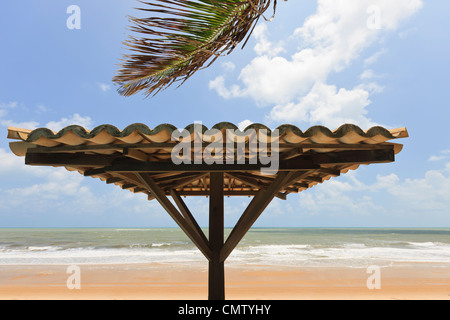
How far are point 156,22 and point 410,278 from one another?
14152mm

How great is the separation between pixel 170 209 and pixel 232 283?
9060mm

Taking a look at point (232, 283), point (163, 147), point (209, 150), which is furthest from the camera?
point (232, 283)

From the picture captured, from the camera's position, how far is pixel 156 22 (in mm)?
2529

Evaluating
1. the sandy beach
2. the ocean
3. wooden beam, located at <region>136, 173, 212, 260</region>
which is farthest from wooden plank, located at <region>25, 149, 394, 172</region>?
the ocean

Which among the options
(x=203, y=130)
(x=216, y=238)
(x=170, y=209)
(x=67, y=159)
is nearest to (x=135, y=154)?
(x=67, y=159)

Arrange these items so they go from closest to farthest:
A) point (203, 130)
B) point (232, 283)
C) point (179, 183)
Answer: point (203, 130)
point (179, 183)
point (232, 283)

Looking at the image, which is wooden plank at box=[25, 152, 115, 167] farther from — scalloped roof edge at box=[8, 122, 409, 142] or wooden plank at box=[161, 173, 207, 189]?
wooden plank at box=[161, 173, 207, 189]

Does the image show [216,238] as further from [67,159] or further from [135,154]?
[67,159]

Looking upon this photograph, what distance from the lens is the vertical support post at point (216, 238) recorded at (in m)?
3.47

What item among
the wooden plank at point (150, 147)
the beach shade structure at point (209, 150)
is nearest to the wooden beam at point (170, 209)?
the beach shade structure at point (209, 150)

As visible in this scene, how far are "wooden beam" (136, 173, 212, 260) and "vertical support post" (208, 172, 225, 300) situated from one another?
0.10m

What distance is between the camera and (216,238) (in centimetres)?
355

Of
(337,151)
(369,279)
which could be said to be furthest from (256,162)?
(369,279)

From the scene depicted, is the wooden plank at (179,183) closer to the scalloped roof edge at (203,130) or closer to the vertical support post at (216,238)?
the vertical support post at (216,238)
